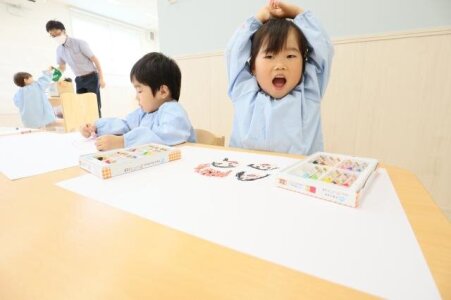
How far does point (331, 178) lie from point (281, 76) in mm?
411

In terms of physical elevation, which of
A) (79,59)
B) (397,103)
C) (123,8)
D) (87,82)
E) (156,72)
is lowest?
(397,103)

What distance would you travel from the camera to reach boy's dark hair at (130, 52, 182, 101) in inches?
31.9

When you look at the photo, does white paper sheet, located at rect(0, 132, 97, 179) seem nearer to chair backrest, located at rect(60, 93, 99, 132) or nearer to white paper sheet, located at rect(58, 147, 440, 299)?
white paper sheet, located at rect(58, 147, 440, 299)

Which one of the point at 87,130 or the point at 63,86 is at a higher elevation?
the point at 63,86

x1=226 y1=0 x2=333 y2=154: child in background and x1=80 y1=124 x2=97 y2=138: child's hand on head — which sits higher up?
x1=226 y1=0 x2=333 y2=154: child in background

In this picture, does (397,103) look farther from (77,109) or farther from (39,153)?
(77,109)

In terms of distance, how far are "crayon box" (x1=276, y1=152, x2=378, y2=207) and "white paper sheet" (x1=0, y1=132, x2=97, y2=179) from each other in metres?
0.43

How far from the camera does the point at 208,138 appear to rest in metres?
0.86

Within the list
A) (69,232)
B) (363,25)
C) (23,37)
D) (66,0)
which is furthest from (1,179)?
(66,0)

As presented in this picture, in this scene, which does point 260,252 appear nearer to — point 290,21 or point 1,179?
point 1,179

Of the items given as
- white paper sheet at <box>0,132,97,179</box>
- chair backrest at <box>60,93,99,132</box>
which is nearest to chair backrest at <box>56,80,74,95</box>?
chair backrest at <box>60,93,99,132</box>

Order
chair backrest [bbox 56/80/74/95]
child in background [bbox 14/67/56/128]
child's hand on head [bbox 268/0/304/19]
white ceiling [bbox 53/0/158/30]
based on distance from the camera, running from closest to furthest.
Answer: child's hand on head [bbox 268/0/304/19] → chair backrest [bbox 56/80/74/95] → child in background [bbox 14/67/56/128] → white ceiling [bbox 53/0/158/30]

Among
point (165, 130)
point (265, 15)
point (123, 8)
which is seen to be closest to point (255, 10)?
point (265, 15)

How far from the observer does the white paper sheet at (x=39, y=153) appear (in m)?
0.45
